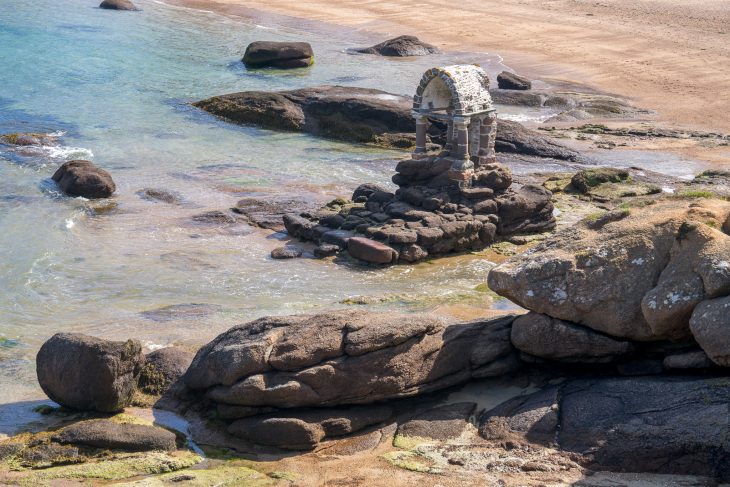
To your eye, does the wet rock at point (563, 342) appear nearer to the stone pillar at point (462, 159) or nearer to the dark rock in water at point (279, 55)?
the stone pillar at point (462, 159)

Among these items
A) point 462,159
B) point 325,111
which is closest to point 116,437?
point 462,159

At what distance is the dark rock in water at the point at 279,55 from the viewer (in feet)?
161

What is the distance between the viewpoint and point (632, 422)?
43.7 feet

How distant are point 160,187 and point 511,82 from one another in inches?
742

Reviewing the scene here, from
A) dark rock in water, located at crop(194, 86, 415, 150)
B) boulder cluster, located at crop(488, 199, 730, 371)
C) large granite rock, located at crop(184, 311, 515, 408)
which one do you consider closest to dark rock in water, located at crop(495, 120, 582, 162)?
dark rock in water, located at crop(194, 86, 415, 150)

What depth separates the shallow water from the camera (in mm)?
20656

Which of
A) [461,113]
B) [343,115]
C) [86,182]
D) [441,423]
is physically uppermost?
[461,113]

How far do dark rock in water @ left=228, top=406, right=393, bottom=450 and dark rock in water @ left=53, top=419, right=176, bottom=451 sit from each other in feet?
3.39

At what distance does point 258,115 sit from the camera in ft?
129

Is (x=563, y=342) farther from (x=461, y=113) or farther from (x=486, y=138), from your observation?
(x=486, y=138)

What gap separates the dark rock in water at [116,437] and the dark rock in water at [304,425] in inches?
40.7

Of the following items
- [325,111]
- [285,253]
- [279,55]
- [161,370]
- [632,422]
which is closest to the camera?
[632,422]

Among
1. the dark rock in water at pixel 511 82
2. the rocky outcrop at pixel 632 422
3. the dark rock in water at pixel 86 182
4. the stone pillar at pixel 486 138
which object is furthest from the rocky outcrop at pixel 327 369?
the dark rock in water at pixel 511 82

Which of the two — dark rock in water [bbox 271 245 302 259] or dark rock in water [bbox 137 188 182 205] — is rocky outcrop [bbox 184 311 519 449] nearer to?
dark rock in water [bbox 271 245 302 259]
